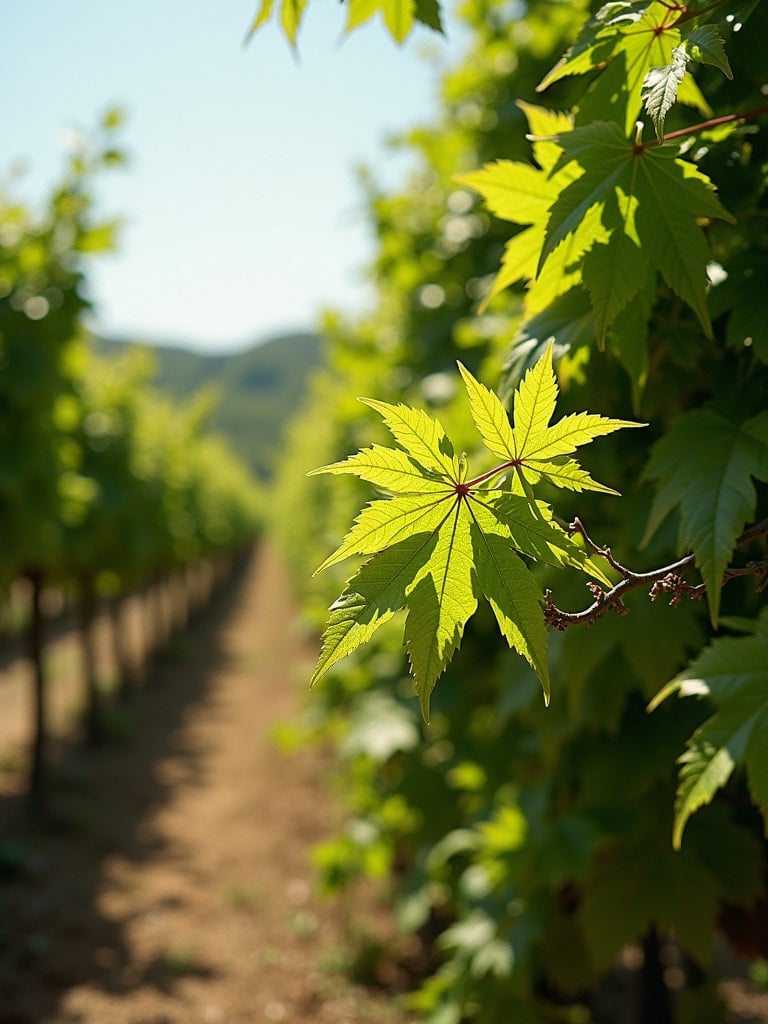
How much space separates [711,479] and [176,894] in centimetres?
809

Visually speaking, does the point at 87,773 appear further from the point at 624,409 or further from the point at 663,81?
the point at 663,81

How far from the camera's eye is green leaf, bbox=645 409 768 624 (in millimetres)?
1134

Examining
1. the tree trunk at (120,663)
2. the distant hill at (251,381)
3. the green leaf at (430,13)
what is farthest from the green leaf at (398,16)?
the distant hill at (251,381)

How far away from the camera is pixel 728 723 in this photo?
56.5 inches

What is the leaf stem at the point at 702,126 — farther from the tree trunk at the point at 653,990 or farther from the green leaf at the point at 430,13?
the tree trunk at the point at 653,990

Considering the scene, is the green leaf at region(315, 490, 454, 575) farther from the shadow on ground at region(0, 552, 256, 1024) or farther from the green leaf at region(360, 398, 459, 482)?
the shadow on ground at region(0, 552, 256, 1024)

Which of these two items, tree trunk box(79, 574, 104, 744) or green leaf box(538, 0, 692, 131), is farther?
tree trunk box(79, 574, 104, 744)

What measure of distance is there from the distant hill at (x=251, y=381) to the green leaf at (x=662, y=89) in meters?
130

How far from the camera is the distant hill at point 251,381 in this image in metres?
145

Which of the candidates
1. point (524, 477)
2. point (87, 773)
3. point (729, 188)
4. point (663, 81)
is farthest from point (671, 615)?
point (87, 773)

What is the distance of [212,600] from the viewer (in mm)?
37156

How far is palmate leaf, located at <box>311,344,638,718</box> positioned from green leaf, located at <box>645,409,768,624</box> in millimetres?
214

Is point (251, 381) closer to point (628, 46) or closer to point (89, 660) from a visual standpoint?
point (89, 660)

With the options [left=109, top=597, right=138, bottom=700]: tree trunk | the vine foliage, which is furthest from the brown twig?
[left=109, top=597, right=138, bottom=700]: tree trunk
